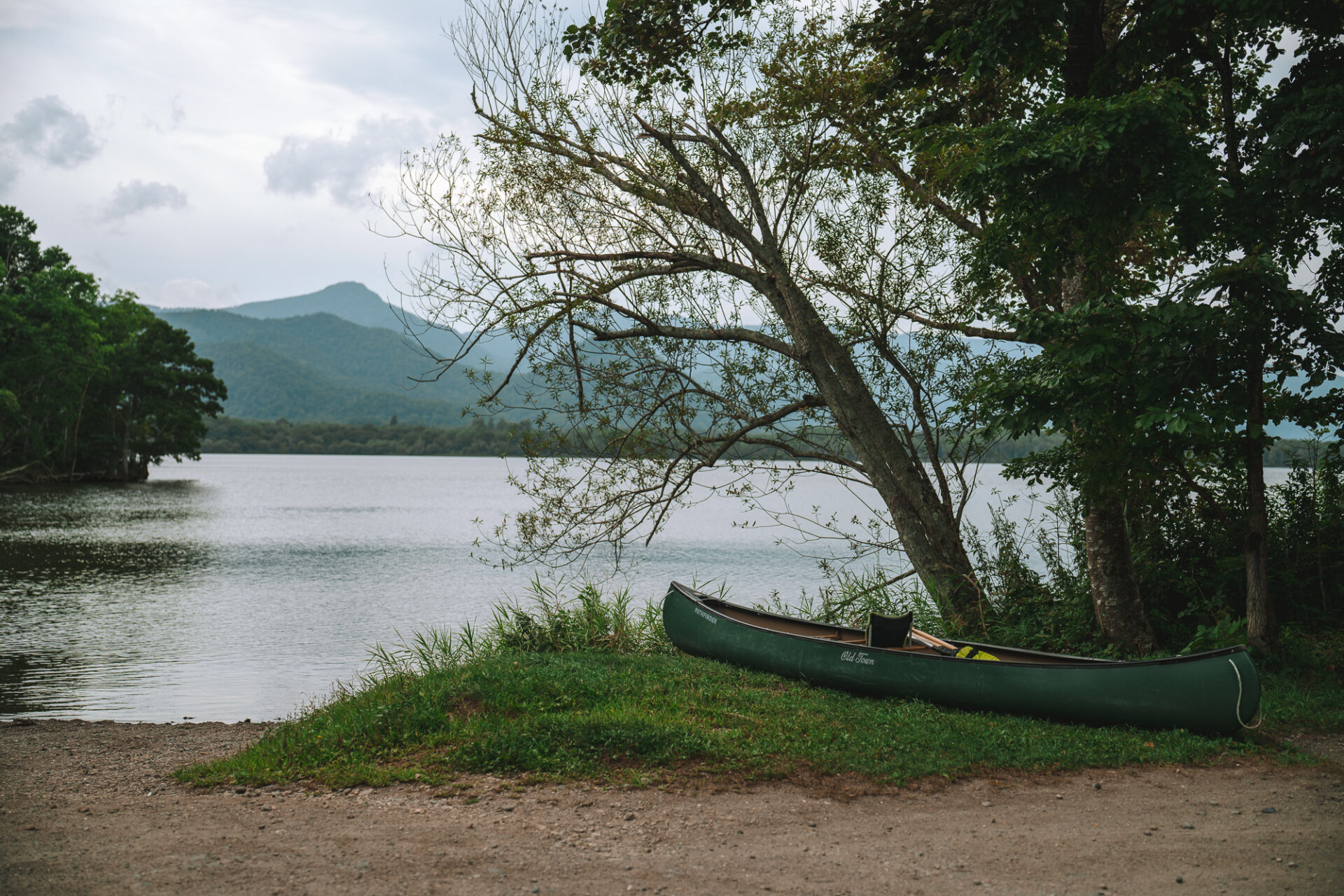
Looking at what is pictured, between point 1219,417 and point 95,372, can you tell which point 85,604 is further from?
point 95,372

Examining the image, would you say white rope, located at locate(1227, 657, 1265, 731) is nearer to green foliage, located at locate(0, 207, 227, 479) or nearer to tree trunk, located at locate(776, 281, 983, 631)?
tree trunk, located at locate(776, 281, 983, 631)

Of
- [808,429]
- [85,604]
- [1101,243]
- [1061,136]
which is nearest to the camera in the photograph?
[1061,136]

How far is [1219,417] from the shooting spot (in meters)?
6.91

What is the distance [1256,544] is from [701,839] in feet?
22.6

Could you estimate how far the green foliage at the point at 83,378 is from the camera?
45.0 metres

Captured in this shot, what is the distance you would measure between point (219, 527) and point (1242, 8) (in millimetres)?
36244

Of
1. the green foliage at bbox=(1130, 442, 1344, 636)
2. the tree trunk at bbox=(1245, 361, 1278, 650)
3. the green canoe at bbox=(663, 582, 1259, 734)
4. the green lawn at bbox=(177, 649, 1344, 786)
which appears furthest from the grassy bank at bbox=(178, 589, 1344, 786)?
the green foliage at bbox=(1130, 442, 1344, 636)

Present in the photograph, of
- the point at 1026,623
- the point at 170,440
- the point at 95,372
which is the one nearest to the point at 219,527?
the point at 95,372

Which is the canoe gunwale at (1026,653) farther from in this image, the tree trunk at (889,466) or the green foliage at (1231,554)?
the green foliage at (1231,554)

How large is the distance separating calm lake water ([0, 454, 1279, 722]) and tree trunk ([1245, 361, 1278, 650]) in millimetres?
4463

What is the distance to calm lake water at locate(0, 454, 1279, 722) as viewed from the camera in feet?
42.4

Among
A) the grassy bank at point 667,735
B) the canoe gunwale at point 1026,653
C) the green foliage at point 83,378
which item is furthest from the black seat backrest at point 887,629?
the green foliage at point 83,378

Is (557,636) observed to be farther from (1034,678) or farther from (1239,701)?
(1239,701)

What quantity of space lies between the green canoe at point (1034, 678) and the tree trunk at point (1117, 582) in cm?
199
